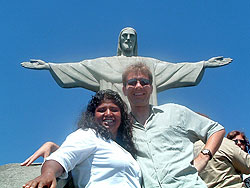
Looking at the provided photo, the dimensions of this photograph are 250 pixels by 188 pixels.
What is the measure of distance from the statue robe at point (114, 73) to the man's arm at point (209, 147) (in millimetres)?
3807

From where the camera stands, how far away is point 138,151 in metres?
3.01

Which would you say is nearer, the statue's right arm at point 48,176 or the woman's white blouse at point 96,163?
the statue's right arm at point 48,176

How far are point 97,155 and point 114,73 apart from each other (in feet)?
15.3

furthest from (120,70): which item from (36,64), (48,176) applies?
(48,176)

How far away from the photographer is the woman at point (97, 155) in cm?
247

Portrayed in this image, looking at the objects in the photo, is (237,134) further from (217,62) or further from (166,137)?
(217,62)

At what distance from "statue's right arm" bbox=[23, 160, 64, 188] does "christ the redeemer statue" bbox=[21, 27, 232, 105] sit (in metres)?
4.74

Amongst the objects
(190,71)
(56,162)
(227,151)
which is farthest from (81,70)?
(56,162)

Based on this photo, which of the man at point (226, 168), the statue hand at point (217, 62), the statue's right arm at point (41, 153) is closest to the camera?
the statue's right arm at point (41, 153)

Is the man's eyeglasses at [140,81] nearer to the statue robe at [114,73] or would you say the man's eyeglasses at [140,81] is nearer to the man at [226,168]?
the man at [226,168]

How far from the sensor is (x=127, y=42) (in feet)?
25.5

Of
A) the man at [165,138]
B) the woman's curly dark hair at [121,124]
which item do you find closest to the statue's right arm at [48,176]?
the woman's curly dark hair at [121,124]

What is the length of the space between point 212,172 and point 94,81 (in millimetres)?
3864

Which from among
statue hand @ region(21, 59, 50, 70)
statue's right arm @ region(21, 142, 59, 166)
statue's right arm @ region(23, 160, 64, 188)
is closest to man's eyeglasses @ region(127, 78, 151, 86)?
statue's right arm @ region(21, 142, 59, 166)
